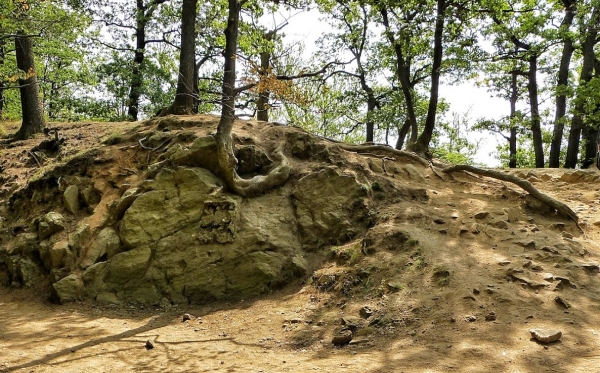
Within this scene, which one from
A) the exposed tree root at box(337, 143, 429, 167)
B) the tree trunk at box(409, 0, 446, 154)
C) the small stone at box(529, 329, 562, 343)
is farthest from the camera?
the tree trunk at box(409, 0, 446, 154)

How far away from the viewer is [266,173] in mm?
9062

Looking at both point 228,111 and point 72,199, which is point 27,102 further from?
point 228,111

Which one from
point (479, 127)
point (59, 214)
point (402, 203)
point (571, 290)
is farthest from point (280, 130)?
point (479, 127)

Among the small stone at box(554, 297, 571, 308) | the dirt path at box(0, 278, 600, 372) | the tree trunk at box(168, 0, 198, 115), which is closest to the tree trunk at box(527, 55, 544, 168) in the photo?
the small stone at box(554, 297, 571, 308)

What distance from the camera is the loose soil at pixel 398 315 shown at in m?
4.58

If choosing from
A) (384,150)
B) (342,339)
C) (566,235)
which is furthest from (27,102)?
(566,235)

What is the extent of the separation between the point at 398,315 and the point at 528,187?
14.4 feet

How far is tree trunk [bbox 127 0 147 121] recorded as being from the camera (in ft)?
53.0

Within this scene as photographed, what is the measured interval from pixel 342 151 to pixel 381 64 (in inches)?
455

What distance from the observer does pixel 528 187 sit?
325 inches

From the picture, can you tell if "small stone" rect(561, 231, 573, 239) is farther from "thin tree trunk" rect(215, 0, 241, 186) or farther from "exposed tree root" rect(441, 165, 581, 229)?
"thin tree trunk" rect(215, 0, 241, 186)

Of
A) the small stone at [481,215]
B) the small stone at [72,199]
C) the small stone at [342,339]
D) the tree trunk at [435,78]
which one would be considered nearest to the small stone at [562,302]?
the small stone at [481,215]

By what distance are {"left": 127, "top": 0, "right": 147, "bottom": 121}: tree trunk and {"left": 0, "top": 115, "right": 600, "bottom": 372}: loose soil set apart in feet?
33.4

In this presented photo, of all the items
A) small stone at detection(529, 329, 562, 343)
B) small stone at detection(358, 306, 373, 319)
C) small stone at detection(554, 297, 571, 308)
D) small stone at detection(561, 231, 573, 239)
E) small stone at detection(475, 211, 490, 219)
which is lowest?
small stone at detection(358, 306, 373, 319)
